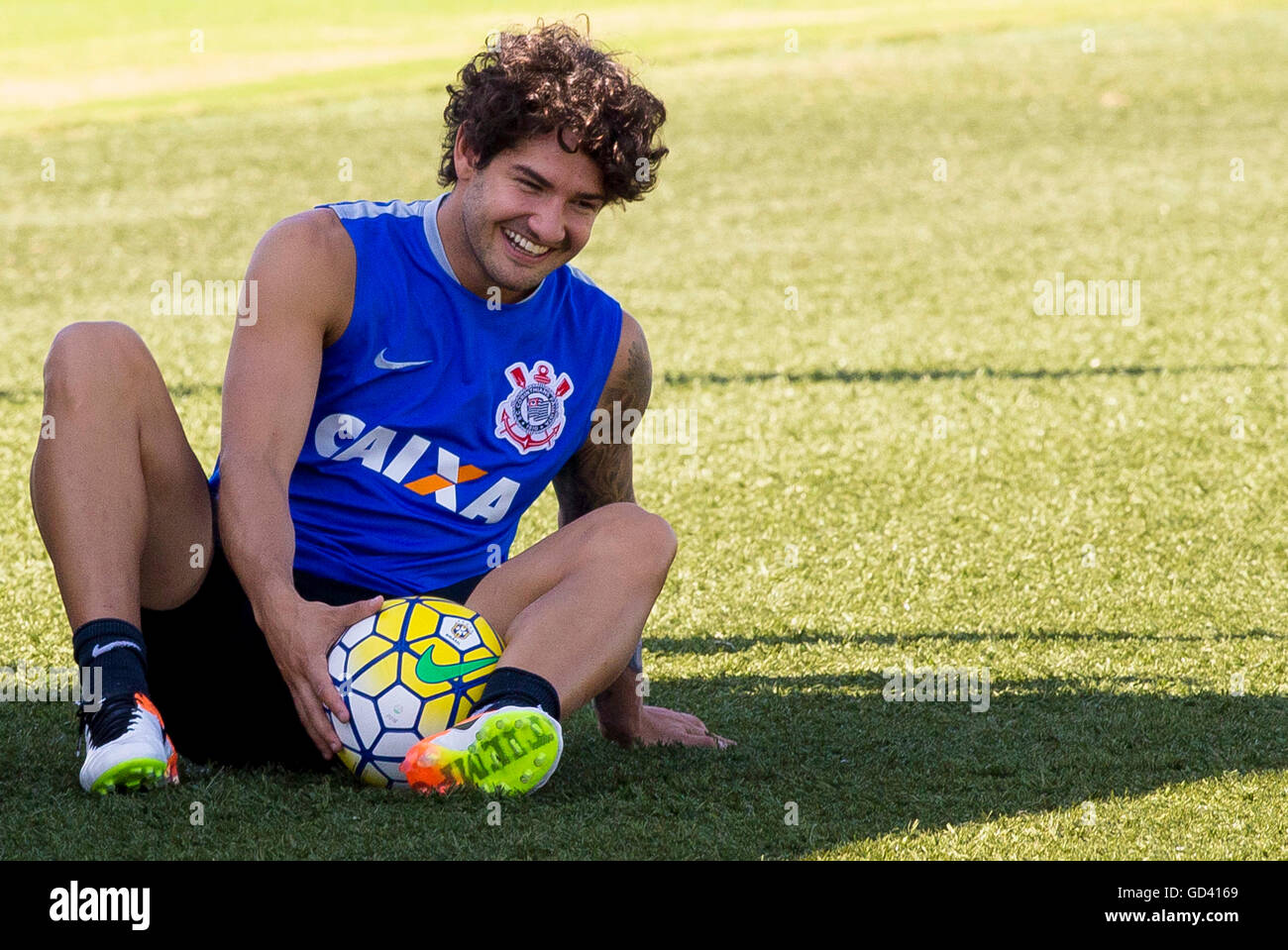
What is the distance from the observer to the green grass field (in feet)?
10.9

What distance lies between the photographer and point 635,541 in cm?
332

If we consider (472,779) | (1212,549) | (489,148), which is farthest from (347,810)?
(1212,549)

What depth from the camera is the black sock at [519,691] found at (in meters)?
3.14

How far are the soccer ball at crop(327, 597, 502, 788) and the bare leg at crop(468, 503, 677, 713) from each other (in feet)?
0.35

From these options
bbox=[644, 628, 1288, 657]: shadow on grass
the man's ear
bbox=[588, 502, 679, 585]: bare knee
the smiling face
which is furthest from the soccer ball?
bbox=[644, 628, 1288, 657]: shadow on grass

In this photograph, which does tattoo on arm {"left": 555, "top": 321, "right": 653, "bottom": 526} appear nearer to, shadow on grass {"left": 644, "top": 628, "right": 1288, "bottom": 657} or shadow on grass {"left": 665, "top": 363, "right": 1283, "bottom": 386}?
shadow on grass {"left": 644, "top": 628, "right": 1288, "bottom": 657}

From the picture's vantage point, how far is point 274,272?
128 inches

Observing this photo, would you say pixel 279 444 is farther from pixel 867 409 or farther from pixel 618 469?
pixel 867 409

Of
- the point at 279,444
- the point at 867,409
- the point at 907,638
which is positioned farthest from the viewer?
the point at 867,409

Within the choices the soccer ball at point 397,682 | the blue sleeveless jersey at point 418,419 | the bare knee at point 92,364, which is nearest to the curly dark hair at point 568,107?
the blue sleeveless jersey at point 418,419

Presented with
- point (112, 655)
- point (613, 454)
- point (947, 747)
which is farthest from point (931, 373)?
point (112, 655)

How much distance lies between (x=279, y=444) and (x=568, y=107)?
0.85 m

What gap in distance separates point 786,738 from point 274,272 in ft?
5.00

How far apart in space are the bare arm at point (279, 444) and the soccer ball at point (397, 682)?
4 cm
